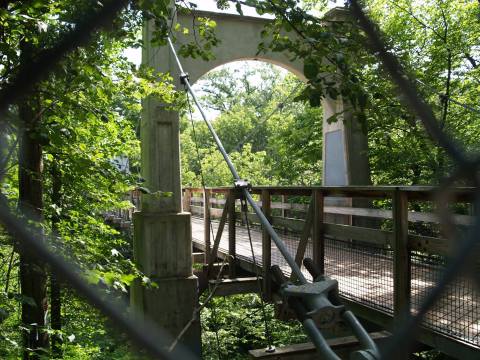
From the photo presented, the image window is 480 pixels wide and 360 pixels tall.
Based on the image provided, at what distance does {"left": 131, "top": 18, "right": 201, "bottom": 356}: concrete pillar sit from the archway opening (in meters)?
0.53

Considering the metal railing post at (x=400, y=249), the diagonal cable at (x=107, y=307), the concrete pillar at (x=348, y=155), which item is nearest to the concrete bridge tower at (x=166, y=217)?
the concrete pillar at (x=348, y=155)

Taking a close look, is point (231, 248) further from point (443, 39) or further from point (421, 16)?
point (421, 16)

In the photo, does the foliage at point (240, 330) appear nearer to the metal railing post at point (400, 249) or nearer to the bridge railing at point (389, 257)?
the bridge railing at point (389, 257)

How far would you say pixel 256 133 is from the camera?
2856 cm

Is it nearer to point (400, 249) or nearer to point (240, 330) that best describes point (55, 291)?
point (400, 249)

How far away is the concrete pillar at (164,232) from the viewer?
6246 millimetres

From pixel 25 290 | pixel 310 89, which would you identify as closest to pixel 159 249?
pixel 25 290

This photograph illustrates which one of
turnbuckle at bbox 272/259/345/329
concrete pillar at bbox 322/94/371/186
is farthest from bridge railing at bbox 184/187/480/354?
concrete pillar at bbox 322/94/371/186

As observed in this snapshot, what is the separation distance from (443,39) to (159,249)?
544cm

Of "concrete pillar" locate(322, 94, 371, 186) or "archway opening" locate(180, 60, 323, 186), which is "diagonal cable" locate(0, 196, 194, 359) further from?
"concrete pillar" locate(322, 94, 371, 186)

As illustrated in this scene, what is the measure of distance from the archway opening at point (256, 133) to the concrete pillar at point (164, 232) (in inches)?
20.7

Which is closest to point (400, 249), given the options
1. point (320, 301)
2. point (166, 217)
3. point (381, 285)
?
point (381, 285)

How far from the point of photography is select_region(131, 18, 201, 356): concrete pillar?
246 inches

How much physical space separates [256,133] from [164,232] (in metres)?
22.5
